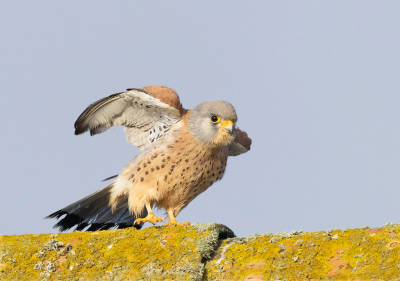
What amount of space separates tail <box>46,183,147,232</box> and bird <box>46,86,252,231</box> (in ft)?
0.04

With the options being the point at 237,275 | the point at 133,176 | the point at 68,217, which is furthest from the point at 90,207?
the point at 237,275

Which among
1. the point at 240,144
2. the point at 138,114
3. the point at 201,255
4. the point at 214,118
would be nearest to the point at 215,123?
the point at 214,118

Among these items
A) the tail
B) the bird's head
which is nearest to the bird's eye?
the bird's head

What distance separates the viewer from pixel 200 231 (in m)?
3.36

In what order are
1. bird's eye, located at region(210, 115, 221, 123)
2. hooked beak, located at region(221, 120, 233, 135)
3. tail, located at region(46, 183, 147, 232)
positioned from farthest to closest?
tail, located at region(46, 183, 147, 232)
bird's eye, located at region(210, 115, 221, 123)
hooked beak, located at region(221, 120, 233, 135)

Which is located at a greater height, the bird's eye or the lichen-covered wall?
the bird's eye

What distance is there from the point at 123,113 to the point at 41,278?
7.73 feet

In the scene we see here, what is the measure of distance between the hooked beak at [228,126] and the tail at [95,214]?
5.12 feet

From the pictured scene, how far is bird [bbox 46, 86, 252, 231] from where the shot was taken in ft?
15.6

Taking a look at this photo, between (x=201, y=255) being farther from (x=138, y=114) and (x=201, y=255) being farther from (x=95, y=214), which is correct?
(x=95, y=214)

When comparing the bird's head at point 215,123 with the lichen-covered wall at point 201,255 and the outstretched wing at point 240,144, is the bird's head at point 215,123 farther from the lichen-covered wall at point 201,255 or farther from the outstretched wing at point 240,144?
the lichen-covered wall at point 201,255

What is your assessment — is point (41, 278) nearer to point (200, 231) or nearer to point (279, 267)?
point (200, 231)

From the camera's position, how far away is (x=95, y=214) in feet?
18.0

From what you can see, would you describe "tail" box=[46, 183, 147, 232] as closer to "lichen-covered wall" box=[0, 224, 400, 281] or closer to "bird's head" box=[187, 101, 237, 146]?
"bird's head" box=[187, 101, 237, 146]
